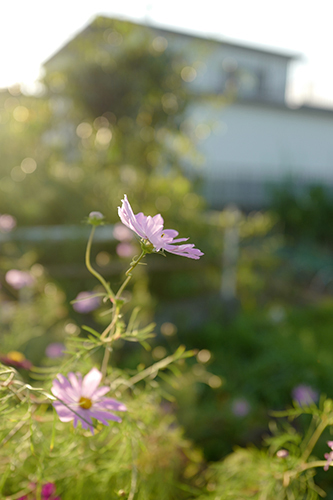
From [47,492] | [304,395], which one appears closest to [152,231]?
[47,492]

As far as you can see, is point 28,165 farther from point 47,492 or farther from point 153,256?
point 47,492

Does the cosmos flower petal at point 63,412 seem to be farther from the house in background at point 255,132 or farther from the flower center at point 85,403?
the house in background at point 255,132

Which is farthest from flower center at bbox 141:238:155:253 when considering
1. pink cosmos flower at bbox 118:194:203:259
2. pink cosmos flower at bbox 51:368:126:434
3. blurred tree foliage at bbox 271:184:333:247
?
blurred tree foliage at bbox 271:184:333:247

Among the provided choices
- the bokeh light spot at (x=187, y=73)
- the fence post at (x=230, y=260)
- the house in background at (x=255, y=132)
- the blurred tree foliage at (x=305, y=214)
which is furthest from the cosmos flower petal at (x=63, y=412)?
the house in background at (x=255, y=132)

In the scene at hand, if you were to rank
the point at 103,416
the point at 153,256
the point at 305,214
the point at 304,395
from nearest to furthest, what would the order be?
the point at 103,416
the point at 304,395
the point at 153,256
the point at 305,214

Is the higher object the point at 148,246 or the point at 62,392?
the point at 148,246

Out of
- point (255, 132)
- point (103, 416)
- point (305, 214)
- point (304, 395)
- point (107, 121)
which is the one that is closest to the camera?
point (103, 416)

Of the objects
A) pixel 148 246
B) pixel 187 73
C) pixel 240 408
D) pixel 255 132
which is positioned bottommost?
pixel 255 132

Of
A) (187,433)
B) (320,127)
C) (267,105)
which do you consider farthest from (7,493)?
(320,127)
